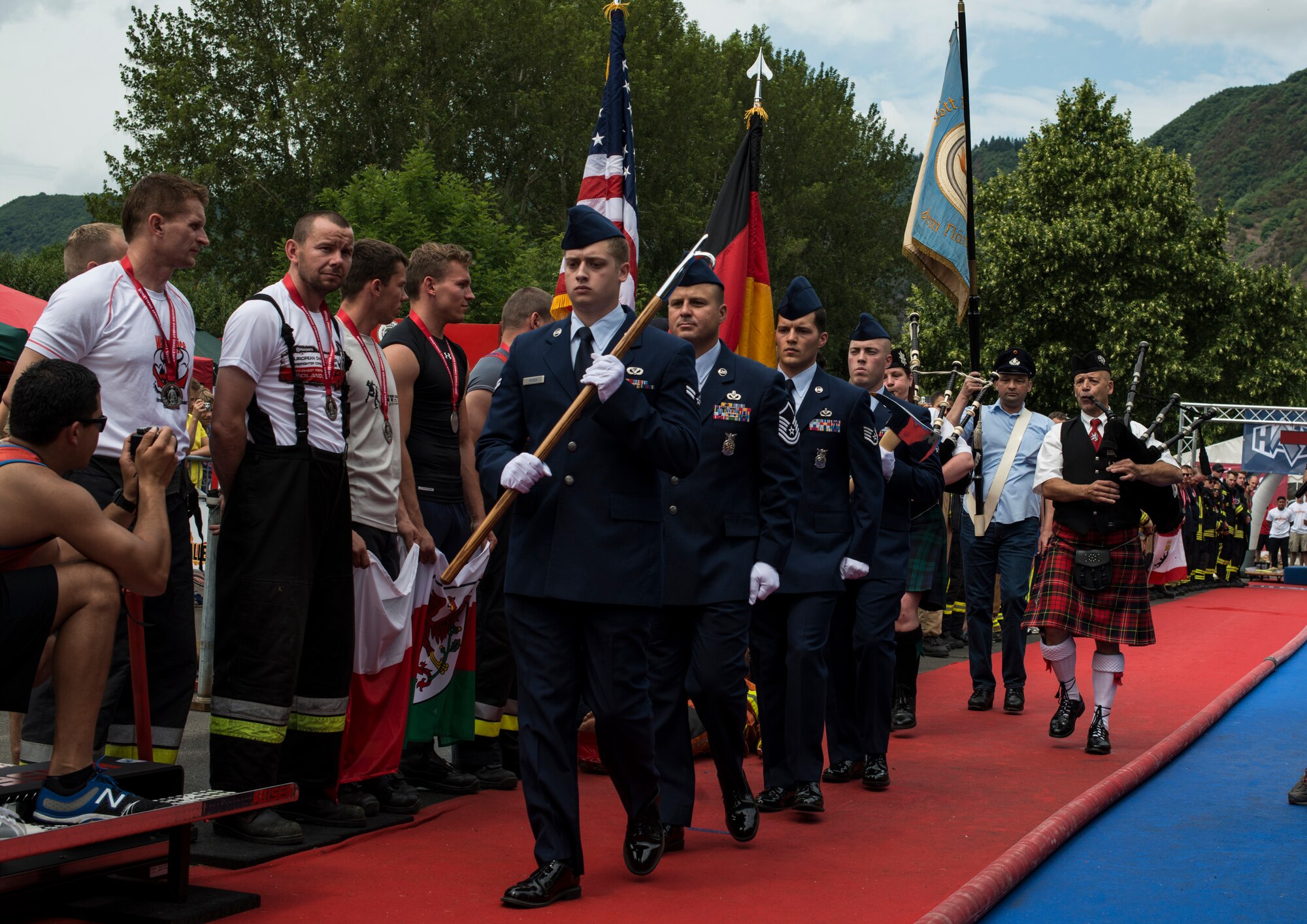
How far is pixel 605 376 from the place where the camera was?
4.23 m

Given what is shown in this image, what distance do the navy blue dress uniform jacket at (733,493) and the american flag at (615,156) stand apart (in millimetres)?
2932

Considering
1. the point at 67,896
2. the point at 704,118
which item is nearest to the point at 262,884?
the point at 67,896

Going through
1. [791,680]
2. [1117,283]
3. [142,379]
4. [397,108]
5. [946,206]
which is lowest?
[791,680]

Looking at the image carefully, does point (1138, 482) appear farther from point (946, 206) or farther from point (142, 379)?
point (142, 379)

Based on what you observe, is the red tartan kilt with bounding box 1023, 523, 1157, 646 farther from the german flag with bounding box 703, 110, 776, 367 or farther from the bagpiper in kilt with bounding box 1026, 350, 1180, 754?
the german flag with bounding box 703, 110, 776, 367

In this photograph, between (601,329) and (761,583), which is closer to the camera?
(601,329)

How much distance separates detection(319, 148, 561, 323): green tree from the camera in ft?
95.0

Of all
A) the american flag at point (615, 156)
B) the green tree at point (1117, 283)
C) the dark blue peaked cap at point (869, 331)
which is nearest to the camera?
the dark blue peaked cap at point (869, 331)

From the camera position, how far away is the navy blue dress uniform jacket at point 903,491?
280 inches

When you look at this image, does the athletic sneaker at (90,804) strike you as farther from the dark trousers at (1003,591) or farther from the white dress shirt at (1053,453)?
the dark trousers at (1003,591)

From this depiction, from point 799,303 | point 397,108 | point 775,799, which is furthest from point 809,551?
point 397,108

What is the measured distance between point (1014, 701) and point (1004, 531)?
117 centimetres

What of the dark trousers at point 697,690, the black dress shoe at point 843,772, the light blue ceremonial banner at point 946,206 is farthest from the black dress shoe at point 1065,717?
the light blue ceremonial banner at point 946,206

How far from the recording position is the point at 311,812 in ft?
16.8
